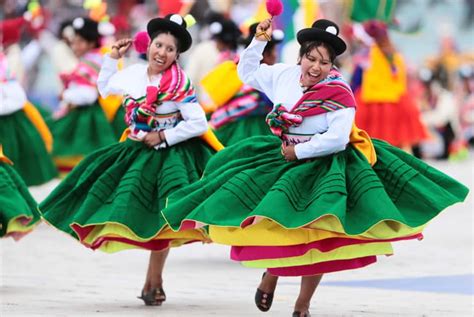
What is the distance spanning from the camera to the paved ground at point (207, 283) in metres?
7.88

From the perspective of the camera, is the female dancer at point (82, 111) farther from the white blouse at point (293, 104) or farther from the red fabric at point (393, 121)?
the white blouse at point (293, 104)

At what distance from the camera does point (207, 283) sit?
30.2ft

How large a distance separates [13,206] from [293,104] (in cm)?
201

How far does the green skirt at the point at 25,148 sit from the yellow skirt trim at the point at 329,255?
5.17 meters

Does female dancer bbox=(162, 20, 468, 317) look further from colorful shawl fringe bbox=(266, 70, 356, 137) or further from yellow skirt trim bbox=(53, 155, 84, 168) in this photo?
yellow skirt trim bbox=(53, 155, 84, 168)

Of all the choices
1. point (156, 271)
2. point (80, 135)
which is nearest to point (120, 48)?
point (156, 271)

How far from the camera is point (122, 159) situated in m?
8.09

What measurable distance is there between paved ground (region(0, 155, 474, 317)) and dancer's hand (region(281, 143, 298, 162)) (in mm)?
1009

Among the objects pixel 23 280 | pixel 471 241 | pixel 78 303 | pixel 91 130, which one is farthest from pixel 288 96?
pixel 91 130

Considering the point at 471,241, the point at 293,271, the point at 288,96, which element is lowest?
the point at 471,241

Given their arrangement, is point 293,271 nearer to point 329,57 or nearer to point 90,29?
point 329,57

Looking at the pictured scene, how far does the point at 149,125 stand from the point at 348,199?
1611mm

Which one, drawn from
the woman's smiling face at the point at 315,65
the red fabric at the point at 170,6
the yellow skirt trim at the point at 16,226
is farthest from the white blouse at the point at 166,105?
the red fabric at the point at 170,6

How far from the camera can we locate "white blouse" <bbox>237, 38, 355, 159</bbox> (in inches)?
277
